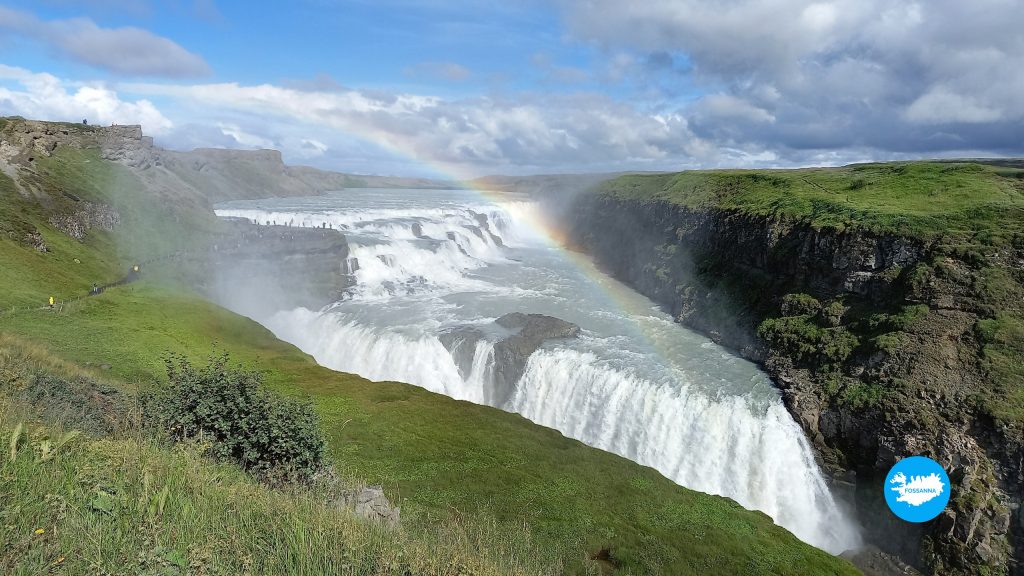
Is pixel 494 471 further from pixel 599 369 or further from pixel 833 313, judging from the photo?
pixel 833 313

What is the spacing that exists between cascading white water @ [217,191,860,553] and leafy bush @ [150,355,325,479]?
2256 cm

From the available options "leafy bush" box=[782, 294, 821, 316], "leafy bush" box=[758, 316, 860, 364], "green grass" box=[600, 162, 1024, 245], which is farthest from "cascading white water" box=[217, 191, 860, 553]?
"green grass" box=[600, 162, 1024, 245]

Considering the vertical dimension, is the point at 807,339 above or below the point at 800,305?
below

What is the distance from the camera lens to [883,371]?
29172 millimetres

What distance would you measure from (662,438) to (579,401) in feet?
19.1

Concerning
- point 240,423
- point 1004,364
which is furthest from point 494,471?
point 1004,364

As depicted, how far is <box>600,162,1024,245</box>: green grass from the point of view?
3381cm

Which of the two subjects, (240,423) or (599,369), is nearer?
(240,423)

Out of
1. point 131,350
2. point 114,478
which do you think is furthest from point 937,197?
point 131,350

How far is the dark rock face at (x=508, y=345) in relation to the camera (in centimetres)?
3809

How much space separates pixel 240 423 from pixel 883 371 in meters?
31.1

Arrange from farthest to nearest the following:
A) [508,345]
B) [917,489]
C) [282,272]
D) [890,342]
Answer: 1. [282,272]
2. [508,345]
3. [890,342]
4. [917,489]

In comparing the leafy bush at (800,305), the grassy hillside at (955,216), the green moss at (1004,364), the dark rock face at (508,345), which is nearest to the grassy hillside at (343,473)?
the dark rock face at (508,345)

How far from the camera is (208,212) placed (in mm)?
78188
